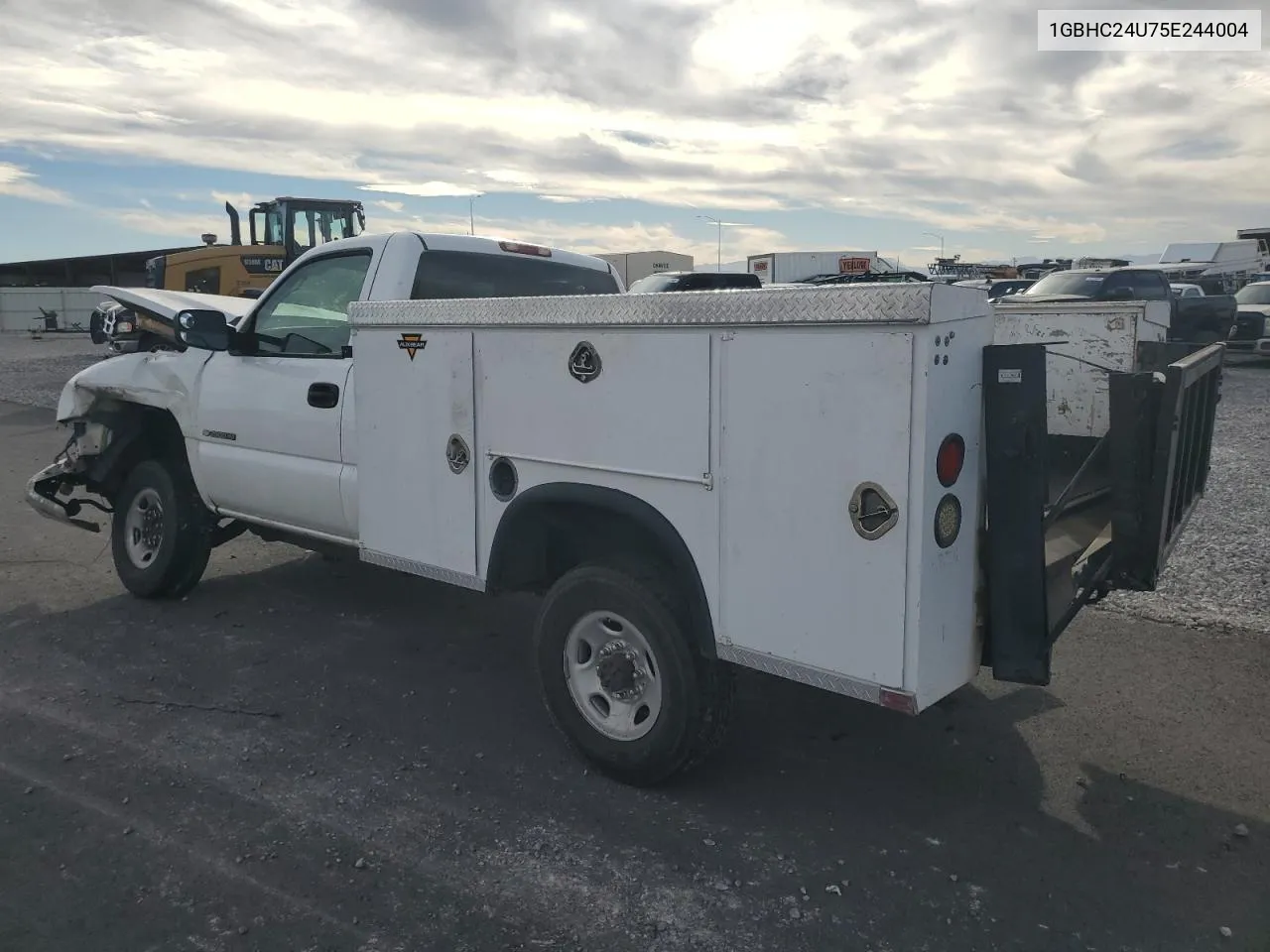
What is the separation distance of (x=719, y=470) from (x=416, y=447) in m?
1.69

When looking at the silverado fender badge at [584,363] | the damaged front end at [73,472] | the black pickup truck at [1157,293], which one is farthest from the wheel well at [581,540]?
the black pickup truck at [1157,293]

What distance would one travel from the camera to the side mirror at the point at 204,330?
5500 millimetres

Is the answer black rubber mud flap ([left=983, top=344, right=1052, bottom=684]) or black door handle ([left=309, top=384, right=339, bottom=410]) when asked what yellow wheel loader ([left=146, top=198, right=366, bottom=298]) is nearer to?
black door handle ([left=309, top=384, right=339, bottom=410])

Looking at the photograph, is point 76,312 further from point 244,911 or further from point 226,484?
point 244,911

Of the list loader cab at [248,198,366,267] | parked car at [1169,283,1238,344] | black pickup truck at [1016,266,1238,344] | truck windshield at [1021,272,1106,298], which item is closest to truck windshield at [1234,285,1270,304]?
black pickup truck at [1016,266,1238,344]

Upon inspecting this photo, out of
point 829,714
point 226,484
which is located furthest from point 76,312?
point 829,714

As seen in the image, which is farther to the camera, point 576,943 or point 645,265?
point 645,265

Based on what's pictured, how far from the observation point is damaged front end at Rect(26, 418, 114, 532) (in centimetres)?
642

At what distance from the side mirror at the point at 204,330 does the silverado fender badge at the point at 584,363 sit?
2640 millimetres

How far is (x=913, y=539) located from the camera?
9.83 ft

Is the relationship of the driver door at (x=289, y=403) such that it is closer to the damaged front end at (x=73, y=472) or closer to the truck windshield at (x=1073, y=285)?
the damaged front end at (x=73, y=472)

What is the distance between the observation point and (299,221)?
21328 millimetres

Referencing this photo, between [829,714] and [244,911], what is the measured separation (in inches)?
103

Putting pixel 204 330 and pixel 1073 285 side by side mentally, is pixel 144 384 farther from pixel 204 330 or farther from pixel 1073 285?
pixel 1073 285
